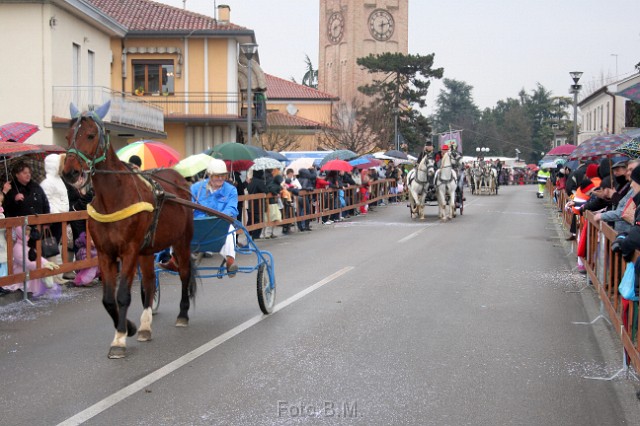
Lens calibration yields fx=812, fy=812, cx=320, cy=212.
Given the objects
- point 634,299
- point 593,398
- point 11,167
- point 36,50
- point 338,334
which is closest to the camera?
point 593,398

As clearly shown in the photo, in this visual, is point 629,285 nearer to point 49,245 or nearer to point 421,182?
point 49,245

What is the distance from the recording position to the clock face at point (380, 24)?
90.8 meters

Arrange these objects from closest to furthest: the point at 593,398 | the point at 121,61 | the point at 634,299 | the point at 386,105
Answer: the point at 593,398, the point at 634,299, the point at 121,61, the point at 386,105

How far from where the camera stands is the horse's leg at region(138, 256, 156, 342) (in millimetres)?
8203

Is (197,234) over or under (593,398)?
over

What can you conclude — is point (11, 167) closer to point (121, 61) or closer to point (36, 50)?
point (36, 50)

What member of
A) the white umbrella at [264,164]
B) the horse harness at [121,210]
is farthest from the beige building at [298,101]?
the horse harness at [121,210]

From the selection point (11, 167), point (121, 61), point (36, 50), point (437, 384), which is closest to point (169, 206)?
point (437, 384)

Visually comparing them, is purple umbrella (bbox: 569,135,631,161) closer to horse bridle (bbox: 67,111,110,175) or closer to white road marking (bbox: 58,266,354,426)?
white road marking (bbox: 58,266,354,426)

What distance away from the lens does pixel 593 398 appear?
6.30 meters

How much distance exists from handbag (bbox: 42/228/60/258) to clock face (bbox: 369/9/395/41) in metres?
82.2

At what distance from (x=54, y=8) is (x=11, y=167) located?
59.0ft

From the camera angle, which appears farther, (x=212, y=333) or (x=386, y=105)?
(x=386, y=105)

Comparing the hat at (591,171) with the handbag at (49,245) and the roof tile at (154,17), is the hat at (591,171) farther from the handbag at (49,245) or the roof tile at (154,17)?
the roof tile at (154,17)
